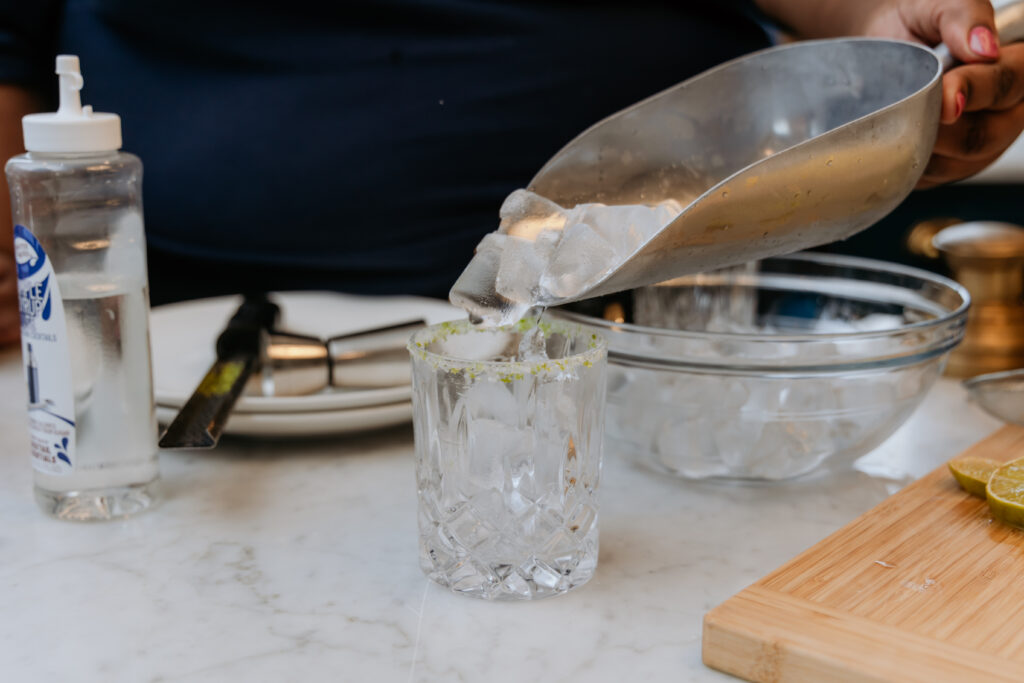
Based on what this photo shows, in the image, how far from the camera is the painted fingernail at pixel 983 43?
0.77 metres

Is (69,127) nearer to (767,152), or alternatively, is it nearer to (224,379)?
(224,379)

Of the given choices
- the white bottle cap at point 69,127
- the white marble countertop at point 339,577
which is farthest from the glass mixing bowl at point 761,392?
the white bottle cap at point 69,127

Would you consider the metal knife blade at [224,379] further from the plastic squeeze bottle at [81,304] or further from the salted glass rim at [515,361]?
the salted glass rim at [515,361]

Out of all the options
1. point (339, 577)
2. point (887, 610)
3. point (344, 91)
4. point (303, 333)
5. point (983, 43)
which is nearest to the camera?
point (887, 610)

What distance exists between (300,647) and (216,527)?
189 mm

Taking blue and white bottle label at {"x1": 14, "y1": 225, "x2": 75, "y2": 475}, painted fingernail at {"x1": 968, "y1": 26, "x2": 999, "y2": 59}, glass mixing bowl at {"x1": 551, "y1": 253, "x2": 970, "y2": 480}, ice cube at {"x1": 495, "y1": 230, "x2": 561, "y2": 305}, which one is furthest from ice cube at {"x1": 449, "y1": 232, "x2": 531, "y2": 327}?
painted fingernail at {"x1": 968, "y1": 26, "x2": 999, "y2": 59}

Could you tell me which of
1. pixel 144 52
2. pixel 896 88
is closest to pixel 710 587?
pixel 896 88

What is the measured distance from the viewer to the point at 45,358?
0.70 m

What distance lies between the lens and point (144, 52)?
1.23 metres

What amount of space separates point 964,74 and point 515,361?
40 centimetres

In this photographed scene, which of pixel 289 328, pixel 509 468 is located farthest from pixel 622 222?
pixel 289 328

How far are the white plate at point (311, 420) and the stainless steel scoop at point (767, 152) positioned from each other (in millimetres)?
238

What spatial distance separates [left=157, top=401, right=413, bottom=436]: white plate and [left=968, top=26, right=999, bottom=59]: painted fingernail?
503mm

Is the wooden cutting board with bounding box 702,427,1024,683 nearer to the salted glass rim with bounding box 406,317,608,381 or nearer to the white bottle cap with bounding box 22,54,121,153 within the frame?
the salted glass rim with bounding box 406,317,608,381
